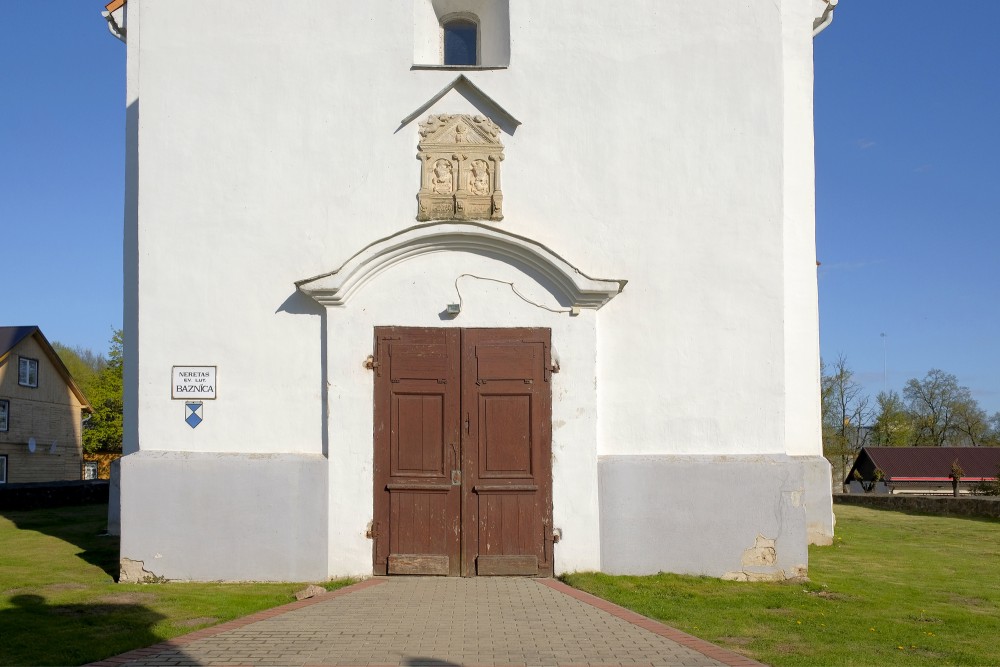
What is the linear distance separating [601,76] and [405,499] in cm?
549

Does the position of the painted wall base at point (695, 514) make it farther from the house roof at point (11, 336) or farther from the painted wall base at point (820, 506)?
the house roof at point (11, 336)

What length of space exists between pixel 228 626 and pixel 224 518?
2614 mm

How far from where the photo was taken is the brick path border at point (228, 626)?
6.82 metres

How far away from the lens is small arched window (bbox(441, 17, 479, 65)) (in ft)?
39.7

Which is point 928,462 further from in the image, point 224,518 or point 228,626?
point 228,626

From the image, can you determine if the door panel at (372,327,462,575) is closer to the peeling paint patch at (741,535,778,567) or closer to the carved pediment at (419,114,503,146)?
the carved pediment at (419,114,503,146)

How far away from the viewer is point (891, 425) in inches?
2349

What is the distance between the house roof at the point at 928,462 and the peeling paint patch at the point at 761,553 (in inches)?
1631

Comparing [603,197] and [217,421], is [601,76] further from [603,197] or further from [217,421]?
[217,421]

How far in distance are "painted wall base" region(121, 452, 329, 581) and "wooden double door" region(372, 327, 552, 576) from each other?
2.65 ft

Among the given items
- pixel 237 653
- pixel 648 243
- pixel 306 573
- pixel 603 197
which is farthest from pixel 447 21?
pixel 237 653

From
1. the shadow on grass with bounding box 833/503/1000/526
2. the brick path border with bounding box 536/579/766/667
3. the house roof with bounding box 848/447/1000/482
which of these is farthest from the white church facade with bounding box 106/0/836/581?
the house roof with bounding box 848/447/1000/482

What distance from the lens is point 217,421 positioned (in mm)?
10688

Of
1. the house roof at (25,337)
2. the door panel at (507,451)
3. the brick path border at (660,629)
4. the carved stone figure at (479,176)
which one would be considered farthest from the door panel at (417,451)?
the house roof at (25,337)
